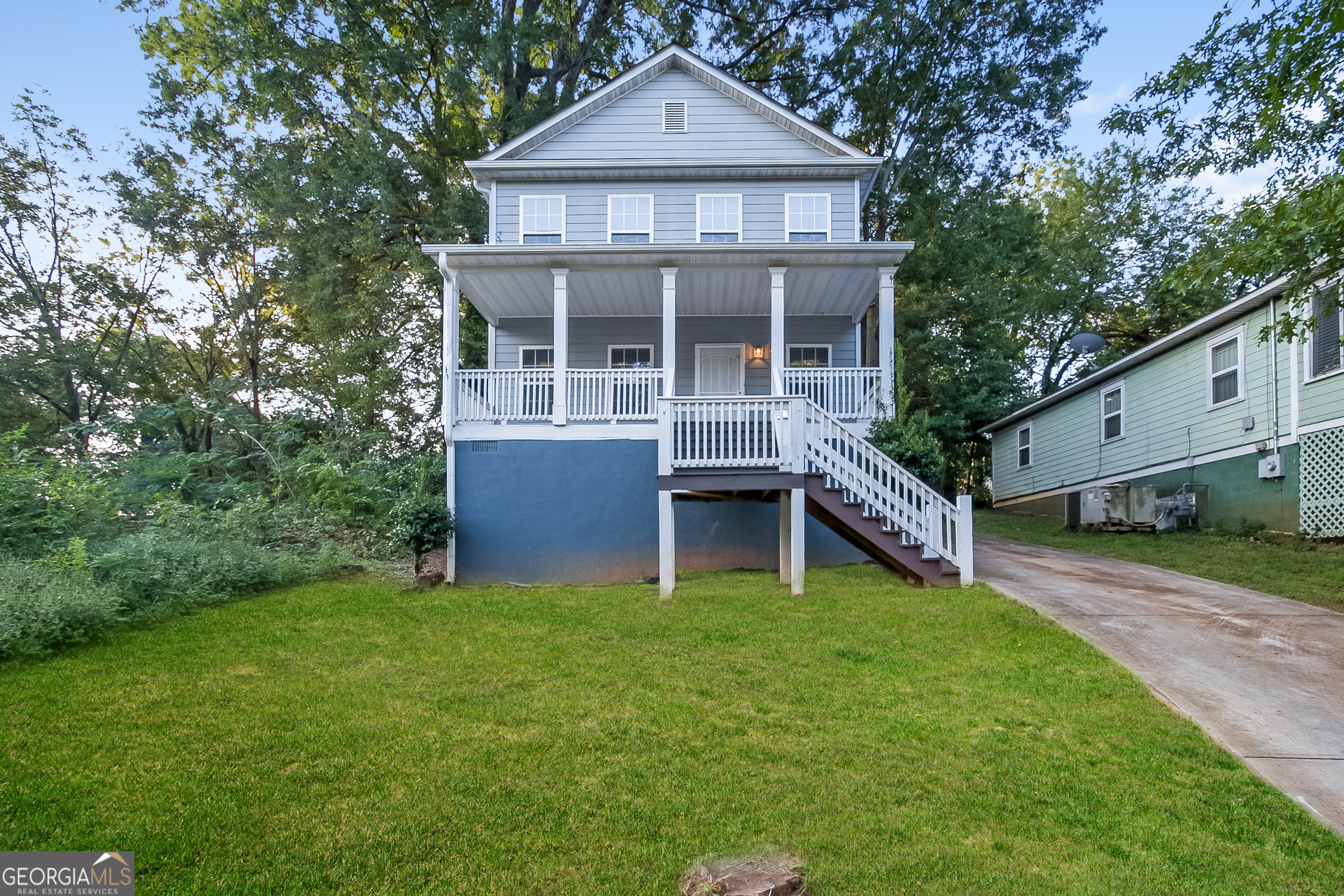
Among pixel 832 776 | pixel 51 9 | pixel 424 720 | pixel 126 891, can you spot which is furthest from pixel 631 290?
pixel 51 9

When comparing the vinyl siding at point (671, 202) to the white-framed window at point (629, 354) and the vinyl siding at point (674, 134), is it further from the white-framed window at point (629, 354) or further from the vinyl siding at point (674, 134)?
the white-framed window at point (629, 354)

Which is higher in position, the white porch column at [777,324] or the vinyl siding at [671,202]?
the vinyl siding at [671,202]

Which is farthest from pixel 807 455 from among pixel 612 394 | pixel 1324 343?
pixel 1324 343

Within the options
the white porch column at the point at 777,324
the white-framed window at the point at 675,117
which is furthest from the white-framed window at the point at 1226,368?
the white-framed window at the point at 675,117

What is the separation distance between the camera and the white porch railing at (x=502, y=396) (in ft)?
37.4

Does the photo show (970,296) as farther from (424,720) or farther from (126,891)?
(126,891)

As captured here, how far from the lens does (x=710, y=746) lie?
4875 millimetres

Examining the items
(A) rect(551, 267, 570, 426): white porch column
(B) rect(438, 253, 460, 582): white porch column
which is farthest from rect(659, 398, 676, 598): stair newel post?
(B) rect(438, 253, 460, 582): white porch column

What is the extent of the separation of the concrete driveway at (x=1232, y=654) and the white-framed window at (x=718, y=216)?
7.81m

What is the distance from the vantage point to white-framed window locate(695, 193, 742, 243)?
1466cm

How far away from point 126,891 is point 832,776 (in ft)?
11.7

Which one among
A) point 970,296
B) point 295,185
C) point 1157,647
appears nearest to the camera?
point 1157,647

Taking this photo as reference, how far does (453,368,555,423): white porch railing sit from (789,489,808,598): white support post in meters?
4.03

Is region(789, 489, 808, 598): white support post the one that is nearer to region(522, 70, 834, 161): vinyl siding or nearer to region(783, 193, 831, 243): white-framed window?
region(783, 193, 831, 243): white-framed window
